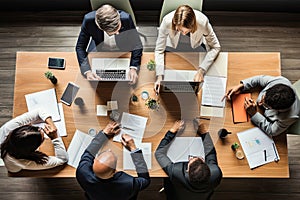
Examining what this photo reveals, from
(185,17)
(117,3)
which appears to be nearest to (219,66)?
(185,17)

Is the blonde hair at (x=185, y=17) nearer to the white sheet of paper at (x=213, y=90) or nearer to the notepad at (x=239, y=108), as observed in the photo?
the white sheet of paper at (x=213, y=90)

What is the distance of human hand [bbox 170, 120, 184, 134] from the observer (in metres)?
2.63

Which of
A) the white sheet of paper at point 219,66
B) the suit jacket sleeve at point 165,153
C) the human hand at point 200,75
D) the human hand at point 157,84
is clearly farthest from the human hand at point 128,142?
the white sheet of paper at point 219,66

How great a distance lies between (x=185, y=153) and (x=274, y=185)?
1.19 meters

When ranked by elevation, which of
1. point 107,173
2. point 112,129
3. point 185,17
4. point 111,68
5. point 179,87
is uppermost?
point 185,17

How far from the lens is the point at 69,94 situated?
274 cm

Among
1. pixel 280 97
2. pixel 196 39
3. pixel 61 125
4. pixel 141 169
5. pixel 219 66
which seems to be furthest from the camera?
pixel 196 39

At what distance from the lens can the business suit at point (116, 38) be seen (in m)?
2.79

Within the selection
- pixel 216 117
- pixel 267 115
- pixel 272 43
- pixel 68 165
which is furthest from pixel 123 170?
pixel 272 43

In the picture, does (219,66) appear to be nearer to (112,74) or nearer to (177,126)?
(177,126)

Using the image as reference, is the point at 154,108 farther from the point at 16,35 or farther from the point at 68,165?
the point at 16,35

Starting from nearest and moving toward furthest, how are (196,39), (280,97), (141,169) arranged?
(280,97), (141,169), (196,39)

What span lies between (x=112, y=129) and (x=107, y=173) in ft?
1.20

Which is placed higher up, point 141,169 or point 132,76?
point 132,76
